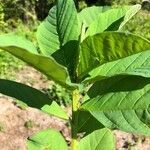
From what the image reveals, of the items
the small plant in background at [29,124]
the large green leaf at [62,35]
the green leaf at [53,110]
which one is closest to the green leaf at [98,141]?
the green leaf at [53,110]

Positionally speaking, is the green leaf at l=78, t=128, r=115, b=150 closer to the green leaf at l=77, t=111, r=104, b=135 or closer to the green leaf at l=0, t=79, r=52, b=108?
the green leaf at l=77, t=111, r=104, b=135

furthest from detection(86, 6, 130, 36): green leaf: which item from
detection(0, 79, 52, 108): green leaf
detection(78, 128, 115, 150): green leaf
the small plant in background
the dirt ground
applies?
the small plant in background

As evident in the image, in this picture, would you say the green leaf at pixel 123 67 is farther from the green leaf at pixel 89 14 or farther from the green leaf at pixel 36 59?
the green leaf at pixel 89 14

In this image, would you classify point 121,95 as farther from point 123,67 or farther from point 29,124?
point 29,124

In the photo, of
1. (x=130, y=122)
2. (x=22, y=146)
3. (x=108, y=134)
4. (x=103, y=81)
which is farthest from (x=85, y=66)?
(x=22, y=146)

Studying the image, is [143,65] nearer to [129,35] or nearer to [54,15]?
[129,35]

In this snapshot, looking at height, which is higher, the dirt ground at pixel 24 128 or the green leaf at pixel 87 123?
the green leaf at pixel 87 123

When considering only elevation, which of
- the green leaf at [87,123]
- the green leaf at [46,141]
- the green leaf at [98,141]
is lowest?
the green leaf at [98,141]
